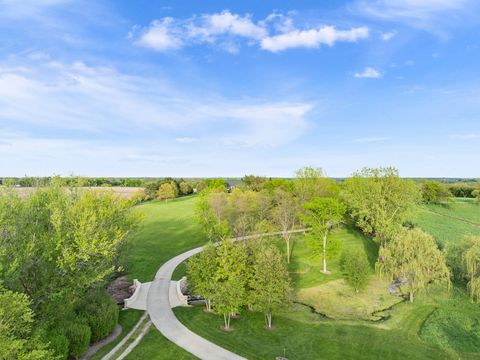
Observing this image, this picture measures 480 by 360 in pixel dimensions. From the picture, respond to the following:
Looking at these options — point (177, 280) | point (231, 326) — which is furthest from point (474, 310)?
point (177, 280)

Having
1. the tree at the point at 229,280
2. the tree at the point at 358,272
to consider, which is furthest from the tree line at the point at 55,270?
the tree at the point at 358,272

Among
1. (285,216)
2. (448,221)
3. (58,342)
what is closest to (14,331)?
(58,342)

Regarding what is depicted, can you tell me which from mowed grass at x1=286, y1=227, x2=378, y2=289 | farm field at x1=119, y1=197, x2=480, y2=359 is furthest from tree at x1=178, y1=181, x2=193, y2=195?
farm field at x1=119, y1=197, x2=480, y2=359

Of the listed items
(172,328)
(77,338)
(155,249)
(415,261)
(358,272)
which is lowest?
(172,328)

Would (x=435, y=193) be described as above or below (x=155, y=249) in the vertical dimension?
above

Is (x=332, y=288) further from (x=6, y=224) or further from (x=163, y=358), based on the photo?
(x=6, y=224)

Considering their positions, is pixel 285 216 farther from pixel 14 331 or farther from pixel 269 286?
pixel 14 331

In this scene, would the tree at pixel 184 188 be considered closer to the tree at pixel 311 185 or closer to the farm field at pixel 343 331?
the tree at pixel 311 185
